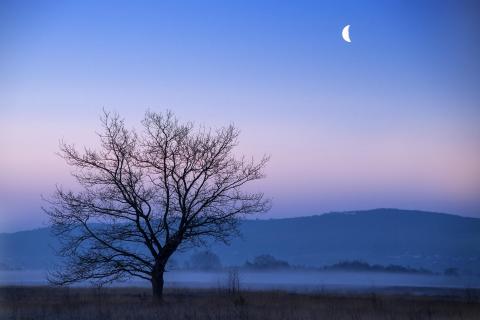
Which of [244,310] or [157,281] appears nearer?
[244,310]

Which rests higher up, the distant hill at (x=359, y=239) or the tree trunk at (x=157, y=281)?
the distant hill at (x=359, y=239)

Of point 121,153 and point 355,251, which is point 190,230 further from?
point 355,251

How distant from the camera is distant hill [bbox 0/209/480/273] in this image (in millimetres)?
132750

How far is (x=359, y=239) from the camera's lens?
524ft

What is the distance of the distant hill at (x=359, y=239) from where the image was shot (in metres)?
133

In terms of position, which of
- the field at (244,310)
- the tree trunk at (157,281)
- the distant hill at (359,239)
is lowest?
the field at (244,310)

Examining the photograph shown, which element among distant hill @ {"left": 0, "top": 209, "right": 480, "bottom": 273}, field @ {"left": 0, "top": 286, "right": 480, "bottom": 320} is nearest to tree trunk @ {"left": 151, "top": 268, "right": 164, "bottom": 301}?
field @ {"left": 0, "top": 286, "right": 480, "bottom": 320}

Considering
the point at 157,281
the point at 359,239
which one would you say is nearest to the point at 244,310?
the point at 157,281

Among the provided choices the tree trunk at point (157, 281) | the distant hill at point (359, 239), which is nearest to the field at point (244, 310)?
the tree trunk at point (157, 281)

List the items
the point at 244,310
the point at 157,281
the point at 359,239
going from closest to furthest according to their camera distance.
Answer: the point at 244,310, the point at 157,281, the point at 359,239

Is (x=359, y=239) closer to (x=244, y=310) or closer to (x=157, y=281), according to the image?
(x=157, y=281)

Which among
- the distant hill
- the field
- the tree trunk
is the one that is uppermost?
the distant hill

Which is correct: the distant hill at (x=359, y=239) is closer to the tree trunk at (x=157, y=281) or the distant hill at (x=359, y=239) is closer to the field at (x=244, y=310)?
the tree trunk at (x=157, y=281)

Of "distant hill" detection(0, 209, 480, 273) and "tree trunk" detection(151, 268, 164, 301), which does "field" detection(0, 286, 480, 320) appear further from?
"distant hill" detection(0, 209, 480, 273)
